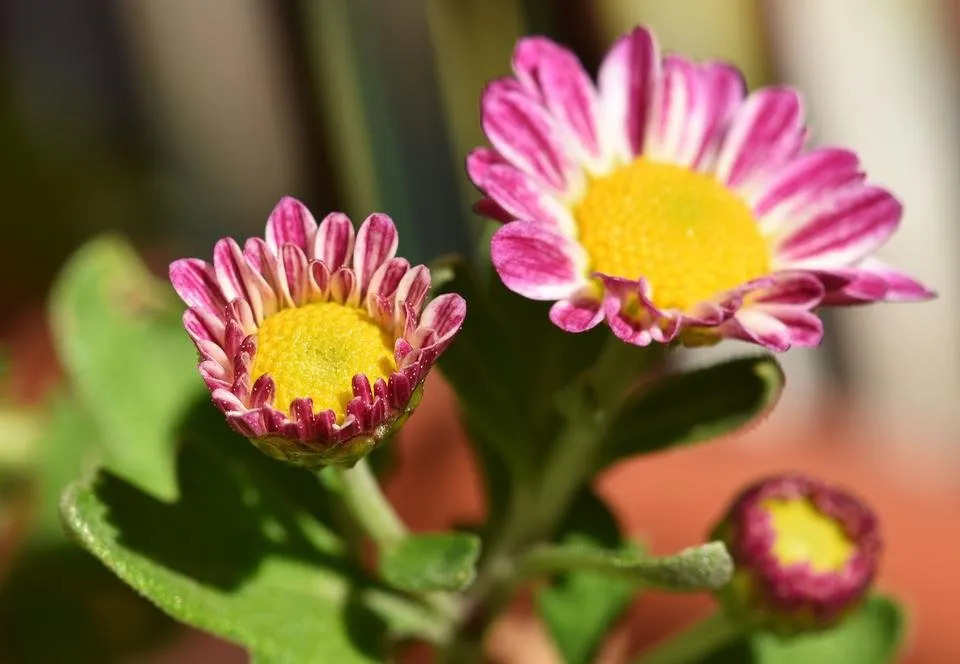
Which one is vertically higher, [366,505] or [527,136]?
[527,136]

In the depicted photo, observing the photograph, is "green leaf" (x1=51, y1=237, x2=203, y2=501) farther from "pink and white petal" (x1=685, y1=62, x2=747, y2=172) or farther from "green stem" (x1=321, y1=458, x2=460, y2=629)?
"pink and white petal" (x1=685, y1=62, x2=747, y2=172)

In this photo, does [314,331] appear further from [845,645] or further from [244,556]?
[845,645]

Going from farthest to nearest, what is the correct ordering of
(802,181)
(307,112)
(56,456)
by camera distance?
(307,112) → (56,456) → (802,181)

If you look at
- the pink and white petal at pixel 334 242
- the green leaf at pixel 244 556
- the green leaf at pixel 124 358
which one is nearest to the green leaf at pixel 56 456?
the green leaf at pixel 124 358

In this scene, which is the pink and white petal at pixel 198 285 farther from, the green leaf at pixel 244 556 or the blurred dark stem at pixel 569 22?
the blurred dark stem at pixel 569 22

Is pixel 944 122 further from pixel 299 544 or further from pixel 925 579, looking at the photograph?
pixel 299 544

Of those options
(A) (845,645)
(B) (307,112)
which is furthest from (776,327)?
(B) (307,112)

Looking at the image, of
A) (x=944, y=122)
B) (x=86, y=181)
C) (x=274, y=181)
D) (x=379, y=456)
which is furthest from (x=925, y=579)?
(x=86, y=181)
